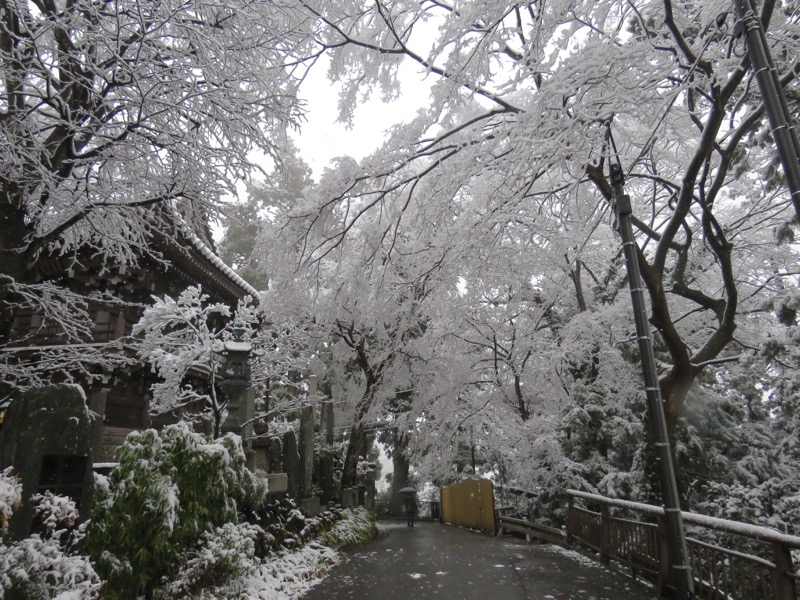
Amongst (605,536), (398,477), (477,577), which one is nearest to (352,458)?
(477,577)

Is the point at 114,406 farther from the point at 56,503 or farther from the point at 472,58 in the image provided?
the point at 472,58

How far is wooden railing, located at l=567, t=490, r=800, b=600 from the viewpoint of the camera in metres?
4.08

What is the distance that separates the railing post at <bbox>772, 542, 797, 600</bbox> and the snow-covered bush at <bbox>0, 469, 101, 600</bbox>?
18.2ft

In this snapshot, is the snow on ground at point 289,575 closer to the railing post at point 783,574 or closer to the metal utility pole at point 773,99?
the railing post at point 783,574

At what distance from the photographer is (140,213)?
6836 mm

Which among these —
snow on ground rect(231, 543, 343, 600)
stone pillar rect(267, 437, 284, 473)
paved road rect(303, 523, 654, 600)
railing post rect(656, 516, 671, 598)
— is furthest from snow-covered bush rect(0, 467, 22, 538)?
stone pillar rect(267, 437, 284, 473)

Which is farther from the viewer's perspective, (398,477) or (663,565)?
(398,477)

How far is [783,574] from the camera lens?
4027mm

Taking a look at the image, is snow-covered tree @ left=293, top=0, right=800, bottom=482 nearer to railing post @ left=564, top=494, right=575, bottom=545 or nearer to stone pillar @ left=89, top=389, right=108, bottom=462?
railing post @ left=564, top=494, right=575, bottom=545

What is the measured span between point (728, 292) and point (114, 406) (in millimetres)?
13684

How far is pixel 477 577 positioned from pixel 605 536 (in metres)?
2.42

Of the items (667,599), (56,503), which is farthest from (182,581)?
(667,599)

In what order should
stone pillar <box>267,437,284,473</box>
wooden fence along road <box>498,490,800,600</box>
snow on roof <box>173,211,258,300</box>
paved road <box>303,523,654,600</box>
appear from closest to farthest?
1. wooden fence along road <box>498,490,800,600</box>
2. paved road <box>303,523,654,600</box>
3. snow on roof <box>173,211,258,300</box>
4. stone pillar <box>267,437,284,473</box>

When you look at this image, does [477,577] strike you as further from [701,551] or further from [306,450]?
[306,450]
